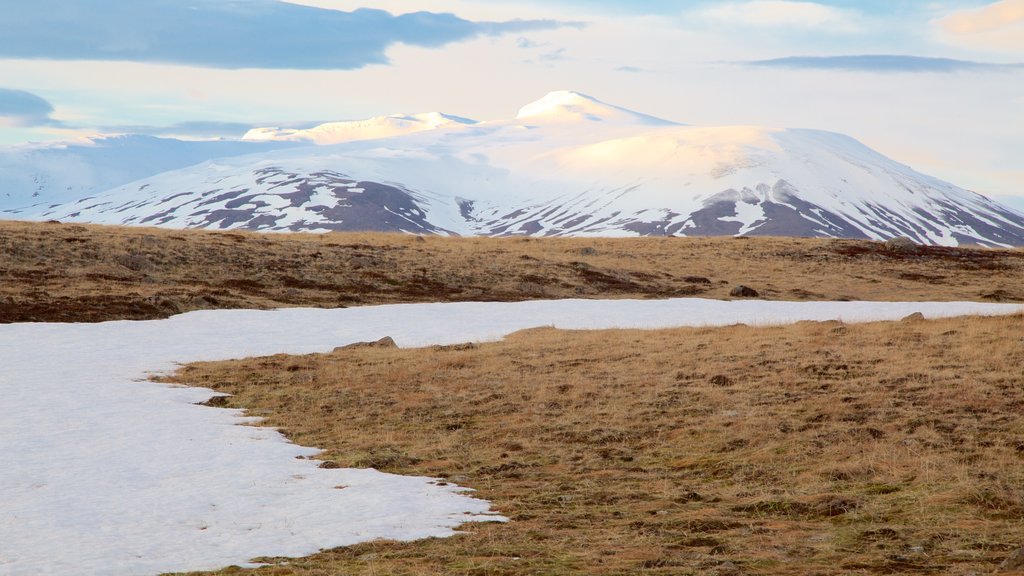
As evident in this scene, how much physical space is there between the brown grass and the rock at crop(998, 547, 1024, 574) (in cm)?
14

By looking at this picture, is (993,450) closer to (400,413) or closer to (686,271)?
(400,413)

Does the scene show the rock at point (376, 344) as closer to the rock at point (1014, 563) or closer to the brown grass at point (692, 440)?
the brown grass at point (692, 440)

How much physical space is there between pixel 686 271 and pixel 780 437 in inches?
2225

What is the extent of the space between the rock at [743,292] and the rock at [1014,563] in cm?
4967

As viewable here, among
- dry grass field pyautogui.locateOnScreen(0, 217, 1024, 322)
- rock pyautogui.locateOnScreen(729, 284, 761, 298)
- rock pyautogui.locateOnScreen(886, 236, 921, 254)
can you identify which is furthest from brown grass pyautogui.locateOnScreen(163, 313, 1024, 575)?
rock pyautogui.locateOnScreen(886, 236, 921, 254)

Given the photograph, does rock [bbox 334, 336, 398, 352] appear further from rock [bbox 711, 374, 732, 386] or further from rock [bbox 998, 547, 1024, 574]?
rock [bbox 998, 547, 1024, 574]

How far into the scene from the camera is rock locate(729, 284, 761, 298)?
5912cm

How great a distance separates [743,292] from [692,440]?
141 feet

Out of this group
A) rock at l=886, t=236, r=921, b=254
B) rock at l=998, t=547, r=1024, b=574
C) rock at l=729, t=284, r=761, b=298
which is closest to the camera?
rock at l=998, t=547, r=1024, b=574

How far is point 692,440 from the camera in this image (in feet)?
59.2

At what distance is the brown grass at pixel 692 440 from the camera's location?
11094 mm

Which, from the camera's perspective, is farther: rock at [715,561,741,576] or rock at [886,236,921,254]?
rock at [886,236,921,254]

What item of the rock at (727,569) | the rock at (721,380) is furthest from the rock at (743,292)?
the rock at (727,569)

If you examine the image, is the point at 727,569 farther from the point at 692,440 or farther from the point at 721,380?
the point at 721,380
